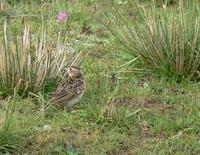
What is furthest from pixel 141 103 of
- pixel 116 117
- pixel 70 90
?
pixel 70 90

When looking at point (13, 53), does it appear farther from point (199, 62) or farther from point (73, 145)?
point (199, 62)

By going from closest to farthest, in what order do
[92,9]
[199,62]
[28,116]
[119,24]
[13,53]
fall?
1. [28,116]
2. [13,53]
3. [199,62]
4. [119,24]
5. [92,9]

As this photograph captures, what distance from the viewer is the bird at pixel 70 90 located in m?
6.10

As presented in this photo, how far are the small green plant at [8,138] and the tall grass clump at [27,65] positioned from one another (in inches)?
39.0

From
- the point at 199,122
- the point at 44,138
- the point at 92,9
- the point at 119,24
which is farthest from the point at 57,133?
the point at 92,9

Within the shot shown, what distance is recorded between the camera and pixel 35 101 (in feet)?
21.0

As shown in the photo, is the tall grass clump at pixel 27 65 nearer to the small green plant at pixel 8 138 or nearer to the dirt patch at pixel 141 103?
the dirt patch at pixel 141 103

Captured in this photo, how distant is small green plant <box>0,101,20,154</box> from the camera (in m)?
5.25

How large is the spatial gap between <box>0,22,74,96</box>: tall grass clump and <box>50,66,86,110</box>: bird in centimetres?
30

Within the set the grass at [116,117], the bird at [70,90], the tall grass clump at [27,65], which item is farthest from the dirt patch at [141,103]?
the tall grass clump at [27,65]

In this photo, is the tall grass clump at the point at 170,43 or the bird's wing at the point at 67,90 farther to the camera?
the tall grass clump at the point at 170,43

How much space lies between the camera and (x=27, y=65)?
6445 mm

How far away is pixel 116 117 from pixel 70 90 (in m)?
0.56

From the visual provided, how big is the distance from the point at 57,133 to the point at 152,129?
859mm
